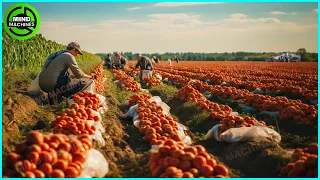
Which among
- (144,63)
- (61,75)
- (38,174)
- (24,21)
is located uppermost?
(24,21)

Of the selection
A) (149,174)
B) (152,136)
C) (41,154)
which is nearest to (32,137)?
(41,154)

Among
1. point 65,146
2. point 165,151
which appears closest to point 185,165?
point 165,151

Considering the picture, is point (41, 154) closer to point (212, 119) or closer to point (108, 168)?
point (108, 168)

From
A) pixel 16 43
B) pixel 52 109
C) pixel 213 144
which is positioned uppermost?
pixel 16 43

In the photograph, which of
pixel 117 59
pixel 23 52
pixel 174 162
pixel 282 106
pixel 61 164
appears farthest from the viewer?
pixel 117 59

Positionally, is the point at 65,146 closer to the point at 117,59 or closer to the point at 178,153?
the point at 178,153

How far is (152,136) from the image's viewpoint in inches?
274

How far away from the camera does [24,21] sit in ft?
22.6

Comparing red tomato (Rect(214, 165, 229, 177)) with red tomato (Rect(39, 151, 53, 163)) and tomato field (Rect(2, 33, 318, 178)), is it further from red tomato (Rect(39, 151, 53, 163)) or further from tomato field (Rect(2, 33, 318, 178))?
red tomato (Rect(39, 151, 53, 163))

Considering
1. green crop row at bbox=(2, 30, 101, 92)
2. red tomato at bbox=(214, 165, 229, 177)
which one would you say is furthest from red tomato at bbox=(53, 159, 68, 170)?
green crop row at bbox=(2, 30, 101, 92)

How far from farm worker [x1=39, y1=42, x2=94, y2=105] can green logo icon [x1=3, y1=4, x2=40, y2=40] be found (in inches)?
74.9

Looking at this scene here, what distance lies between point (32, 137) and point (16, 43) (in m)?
8.66

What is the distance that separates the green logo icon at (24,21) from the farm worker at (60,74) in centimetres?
190

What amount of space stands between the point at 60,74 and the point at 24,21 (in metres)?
2.27
